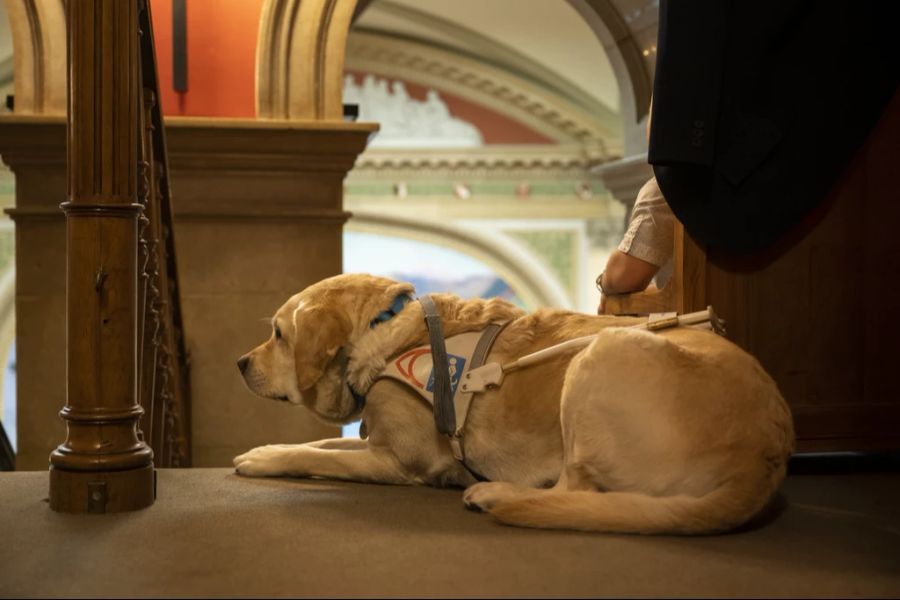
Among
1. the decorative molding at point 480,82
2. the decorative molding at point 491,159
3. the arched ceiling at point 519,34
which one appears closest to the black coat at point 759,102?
the arched ceiling at point 519,34

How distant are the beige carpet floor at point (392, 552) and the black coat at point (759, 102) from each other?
2.85 ft

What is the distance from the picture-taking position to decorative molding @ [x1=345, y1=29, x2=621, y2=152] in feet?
46.2

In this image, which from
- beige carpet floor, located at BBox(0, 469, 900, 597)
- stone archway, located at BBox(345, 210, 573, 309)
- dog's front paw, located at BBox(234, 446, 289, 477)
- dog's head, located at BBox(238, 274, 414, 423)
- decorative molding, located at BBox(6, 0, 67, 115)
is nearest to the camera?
beige carpet floor, located at BBox(0, 469, 900, 597)

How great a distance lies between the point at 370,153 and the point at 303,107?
29.8 feet

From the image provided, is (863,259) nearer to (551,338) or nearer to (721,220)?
(721,220)

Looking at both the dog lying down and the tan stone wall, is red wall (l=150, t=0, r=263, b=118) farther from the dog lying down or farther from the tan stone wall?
the dog lying down

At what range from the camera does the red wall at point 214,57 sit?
5.46 meters

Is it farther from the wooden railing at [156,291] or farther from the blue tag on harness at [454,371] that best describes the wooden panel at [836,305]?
the wooden railing at [156,291]

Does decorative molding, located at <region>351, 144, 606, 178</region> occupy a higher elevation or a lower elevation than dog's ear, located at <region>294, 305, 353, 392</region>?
higher

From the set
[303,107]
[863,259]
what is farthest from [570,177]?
[863,259]

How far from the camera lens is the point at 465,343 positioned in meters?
3.02

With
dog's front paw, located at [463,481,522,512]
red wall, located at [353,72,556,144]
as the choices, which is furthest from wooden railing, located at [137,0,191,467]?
red wall, located at [353,72,556,144]

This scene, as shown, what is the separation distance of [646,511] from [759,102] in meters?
1.36

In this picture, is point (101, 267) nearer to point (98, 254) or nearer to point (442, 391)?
point (98, 254)
